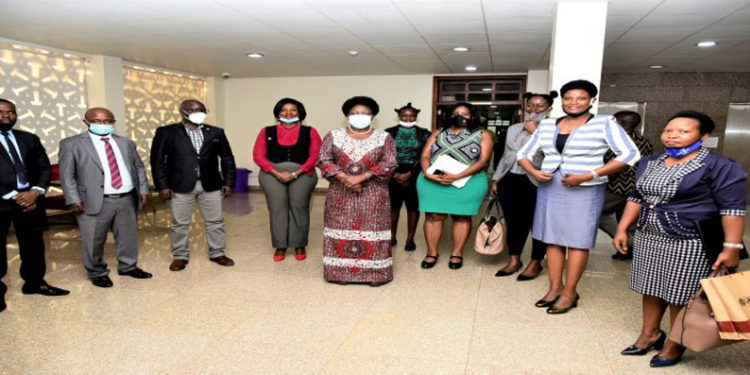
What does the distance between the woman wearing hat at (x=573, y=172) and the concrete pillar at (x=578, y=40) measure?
4.43 ft

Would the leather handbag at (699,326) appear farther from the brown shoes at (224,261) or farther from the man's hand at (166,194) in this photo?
the man's hand at (166,194)

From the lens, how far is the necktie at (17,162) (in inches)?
129

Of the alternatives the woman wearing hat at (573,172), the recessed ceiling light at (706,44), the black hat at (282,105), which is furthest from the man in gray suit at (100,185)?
the recessed ceiling light at (706,44)

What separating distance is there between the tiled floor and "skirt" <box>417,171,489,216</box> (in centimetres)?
57

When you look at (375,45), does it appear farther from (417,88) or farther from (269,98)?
(269,98)

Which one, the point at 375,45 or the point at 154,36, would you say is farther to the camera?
the point at 375,45

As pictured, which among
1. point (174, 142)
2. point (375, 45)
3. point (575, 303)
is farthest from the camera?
point (375, 45)

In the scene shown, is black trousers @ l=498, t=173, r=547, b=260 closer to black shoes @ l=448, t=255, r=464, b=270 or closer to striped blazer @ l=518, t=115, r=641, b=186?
black shoes @ l=448, t=255, r=464, b=270

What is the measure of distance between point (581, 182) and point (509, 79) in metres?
6.43

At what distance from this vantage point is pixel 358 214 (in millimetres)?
3795

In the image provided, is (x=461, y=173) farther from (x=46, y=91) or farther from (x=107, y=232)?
(x=46, y=91)

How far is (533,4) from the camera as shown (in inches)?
165

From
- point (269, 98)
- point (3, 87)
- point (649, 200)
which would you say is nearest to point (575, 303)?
point (649, 200)

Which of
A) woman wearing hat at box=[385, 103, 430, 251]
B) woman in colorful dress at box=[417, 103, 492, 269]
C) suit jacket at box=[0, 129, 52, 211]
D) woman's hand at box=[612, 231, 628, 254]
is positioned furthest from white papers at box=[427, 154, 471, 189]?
suit jacket at box=[0, 129, 52, 211]
